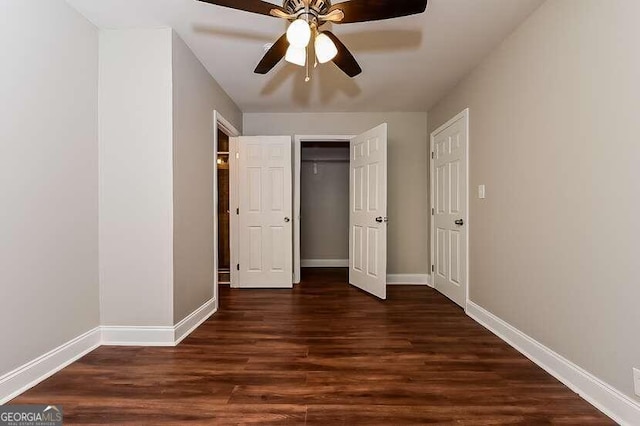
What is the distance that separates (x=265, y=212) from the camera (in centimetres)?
414

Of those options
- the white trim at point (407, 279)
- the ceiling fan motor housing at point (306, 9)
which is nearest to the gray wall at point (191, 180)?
the ceiling fan motor housing at point (306, 9)

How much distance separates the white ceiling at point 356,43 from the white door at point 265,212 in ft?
2.08

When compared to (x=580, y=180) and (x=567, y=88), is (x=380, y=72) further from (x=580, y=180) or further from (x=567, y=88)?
(x=580, y=180)

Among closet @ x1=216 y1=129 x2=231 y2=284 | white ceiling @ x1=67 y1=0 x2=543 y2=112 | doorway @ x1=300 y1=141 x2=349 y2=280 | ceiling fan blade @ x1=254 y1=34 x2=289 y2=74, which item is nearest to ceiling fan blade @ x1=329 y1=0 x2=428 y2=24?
ceiling fan blade @ x1=254 y1=34 x2=289 y2=74

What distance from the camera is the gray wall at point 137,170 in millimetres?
2359

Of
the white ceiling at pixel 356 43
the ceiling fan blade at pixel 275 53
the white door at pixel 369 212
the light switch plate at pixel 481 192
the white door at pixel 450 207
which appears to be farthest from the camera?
the white door at pixel 369 212

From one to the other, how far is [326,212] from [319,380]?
4.35m

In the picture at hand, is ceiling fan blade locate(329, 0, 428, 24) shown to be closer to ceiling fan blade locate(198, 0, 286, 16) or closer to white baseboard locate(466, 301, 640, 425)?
ceiling fan blade locate(198, 0, 286, 16)

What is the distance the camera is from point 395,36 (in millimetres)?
2473

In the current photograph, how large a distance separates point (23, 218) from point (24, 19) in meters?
1.10

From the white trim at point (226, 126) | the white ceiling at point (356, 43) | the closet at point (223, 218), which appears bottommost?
the closet at point (223, 218)

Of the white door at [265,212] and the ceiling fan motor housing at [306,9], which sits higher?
the ceiling fan motor housing at [306,9]

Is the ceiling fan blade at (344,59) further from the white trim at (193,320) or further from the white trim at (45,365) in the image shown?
the white trim at (45,365)

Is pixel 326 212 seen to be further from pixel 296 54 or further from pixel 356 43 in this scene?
pixel 296 54
